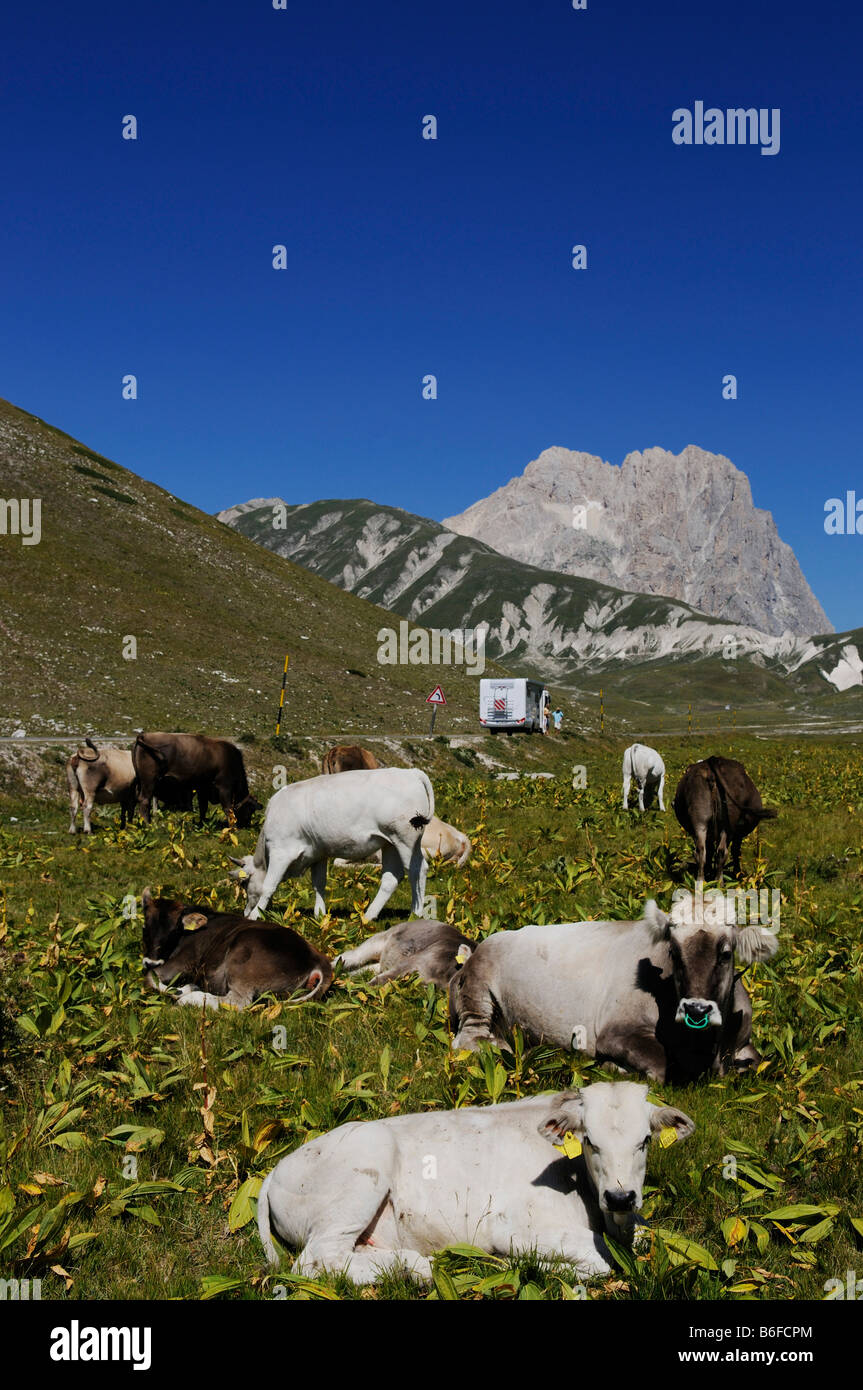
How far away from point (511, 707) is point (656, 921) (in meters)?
48.5

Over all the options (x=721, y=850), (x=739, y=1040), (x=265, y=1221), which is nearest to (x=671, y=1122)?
(x=265, y=1221)

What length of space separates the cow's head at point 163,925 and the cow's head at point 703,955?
5301mm

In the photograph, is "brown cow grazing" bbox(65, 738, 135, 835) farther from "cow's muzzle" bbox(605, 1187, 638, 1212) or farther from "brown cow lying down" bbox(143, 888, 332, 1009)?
"cow's muzzle" bbox(605, 1187, 638, 1212)

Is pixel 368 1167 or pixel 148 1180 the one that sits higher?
pixel 368 1167

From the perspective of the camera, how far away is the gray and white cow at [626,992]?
7020mm

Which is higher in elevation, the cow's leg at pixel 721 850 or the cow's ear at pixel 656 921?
the cow's ear at pixel 656 921

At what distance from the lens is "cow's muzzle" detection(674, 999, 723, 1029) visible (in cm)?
663

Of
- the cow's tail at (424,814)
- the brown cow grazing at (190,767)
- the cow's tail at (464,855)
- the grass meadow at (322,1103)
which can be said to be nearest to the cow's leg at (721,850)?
the grass meadow at (322,1103)

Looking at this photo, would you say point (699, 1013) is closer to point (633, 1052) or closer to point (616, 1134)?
point (633, 1052)

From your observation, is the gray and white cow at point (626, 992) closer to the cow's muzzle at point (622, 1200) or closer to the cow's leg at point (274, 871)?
the cow's muzzle at point (622, 1200)

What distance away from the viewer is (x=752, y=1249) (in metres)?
4.93

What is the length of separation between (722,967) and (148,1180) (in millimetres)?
4492

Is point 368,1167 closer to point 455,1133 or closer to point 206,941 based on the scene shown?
point 455,1133
